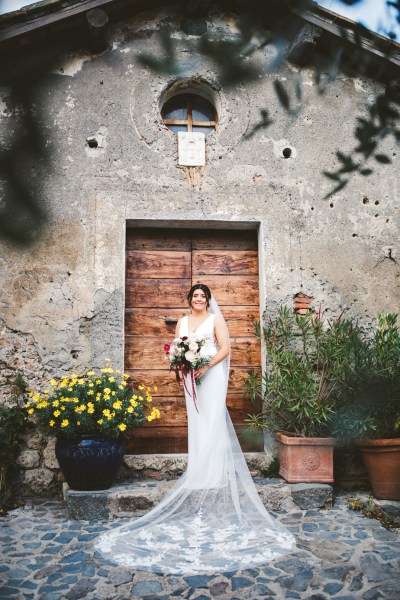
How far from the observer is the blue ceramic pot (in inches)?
162

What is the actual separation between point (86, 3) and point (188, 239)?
2.46 meters

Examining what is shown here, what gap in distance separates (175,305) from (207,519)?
219 cm

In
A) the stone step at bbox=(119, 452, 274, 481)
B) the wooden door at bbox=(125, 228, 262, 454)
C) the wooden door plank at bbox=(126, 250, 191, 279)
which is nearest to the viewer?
the stone step at bbox=(119, 452, 274, 481)

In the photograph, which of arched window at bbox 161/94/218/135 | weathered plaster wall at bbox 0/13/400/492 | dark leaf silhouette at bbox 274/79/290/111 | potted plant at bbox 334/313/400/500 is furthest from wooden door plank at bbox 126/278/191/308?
dark leaf silhouette at bbox 274/79/290/111

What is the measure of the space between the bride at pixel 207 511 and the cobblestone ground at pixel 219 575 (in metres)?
0.13

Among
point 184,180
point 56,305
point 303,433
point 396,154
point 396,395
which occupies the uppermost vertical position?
point 396,154

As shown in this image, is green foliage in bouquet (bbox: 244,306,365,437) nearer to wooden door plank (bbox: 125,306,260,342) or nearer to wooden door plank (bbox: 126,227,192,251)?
wooden door plank (bbox: 125,306,260,342)

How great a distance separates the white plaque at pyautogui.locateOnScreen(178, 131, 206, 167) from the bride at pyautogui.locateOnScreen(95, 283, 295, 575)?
138 cm

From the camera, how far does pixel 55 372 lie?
4777 mm

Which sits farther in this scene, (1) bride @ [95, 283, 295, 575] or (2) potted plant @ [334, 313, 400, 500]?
(2) potted plant @ [334, 313, 400, 500]

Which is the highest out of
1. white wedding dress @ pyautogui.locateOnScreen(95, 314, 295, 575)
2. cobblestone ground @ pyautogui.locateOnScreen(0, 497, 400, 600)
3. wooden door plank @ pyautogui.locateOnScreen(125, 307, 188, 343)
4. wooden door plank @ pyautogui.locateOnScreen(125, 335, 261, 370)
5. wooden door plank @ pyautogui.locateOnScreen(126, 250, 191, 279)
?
wooden door plank @ pyautogui.locateOnScreen(126, 250, 191, 279)

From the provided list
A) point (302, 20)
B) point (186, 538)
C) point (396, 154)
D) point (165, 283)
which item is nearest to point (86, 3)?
point (165, 283)

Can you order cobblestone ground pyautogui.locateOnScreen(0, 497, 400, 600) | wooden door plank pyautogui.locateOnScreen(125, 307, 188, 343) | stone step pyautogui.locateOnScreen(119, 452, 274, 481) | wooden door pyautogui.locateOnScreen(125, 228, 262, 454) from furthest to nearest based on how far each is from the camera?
wooden door plank pyautogui.locateOnScreen(125, 307, 188, 343)
wooden door pyautogui.locateOnScreen(125, 228, 262, 454)
stone step pyautogui.locateOnScreen(119, 452, 274, 481)
cobblestone ground pyautogui.locateOnScreen(0, 497, 400, 600)

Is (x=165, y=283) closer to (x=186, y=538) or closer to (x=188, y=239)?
(x=188, y=239)
